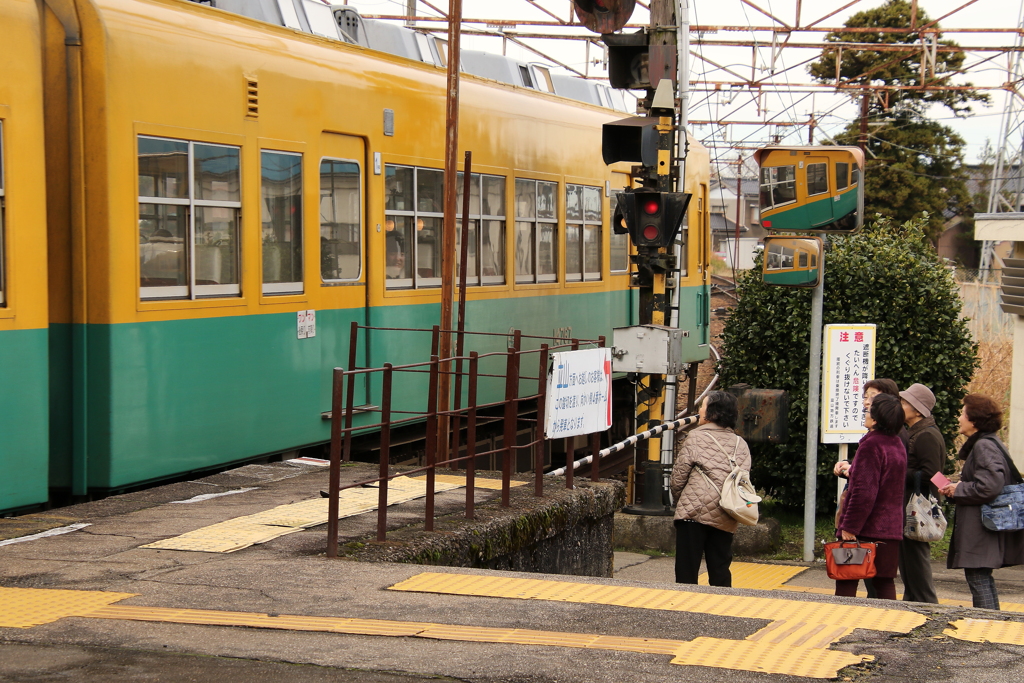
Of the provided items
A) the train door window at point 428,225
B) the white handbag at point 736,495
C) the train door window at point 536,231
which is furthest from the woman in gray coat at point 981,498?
the train door window at point 536,231

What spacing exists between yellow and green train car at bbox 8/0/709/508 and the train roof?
190 mm

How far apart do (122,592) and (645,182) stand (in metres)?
5.61

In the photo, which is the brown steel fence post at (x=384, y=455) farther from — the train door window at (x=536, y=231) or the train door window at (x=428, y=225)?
the train door window at (x=536, y=231)

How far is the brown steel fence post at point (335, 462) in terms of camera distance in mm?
5590

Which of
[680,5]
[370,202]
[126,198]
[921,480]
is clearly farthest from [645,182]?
[126,198]

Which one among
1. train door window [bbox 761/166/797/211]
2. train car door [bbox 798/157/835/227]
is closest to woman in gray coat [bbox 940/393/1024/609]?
train car door [bbox 798/157/835/227]

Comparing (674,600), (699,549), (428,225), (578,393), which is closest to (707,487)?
(699,549)

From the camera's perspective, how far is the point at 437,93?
10.1 meters

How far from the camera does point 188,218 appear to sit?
7.31m

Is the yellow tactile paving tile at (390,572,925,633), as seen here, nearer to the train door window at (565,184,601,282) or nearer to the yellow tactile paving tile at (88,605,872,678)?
the yellow tactile paving tile at (88,605,872,678)

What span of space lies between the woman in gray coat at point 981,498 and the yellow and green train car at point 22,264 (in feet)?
15.4

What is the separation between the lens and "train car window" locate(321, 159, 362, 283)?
8.62 meters

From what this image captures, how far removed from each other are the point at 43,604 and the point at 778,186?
696cm

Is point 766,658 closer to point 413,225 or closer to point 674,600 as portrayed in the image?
point 674,600
